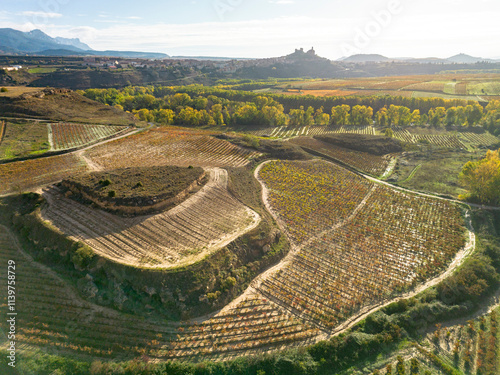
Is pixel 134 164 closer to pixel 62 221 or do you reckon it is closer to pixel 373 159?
pixel 62 221

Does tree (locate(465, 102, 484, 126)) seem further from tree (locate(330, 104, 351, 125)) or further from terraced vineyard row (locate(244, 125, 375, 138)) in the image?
tree (locate(330, 104, 351, 125))

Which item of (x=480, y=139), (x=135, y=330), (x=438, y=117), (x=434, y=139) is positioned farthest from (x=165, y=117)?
(x=480, y=139)

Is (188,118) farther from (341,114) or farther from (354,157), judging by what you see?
(354,157)

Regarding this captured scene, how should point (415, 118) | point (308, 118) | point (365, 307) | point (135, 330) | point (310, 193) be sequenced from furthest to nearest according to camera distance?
1. point (308, 118)
2. point (415, 118)
3. point (310, 193)
4. point (365, 307)
5. point (135, 330)

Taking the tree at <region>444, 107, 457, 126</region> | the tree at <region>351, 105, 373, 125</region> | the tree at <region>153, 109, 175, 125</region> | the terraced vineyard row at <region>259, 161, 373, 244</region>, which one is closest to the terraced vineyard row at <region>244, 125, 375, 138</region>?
the tree at <region>351, 105, 373, 125</region>

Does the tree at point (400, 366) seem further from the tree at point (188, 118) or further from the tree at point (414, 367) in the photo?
the tree at point (188, 118)

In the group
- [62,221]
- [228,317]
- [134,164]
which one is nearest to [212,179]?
[134,164]
